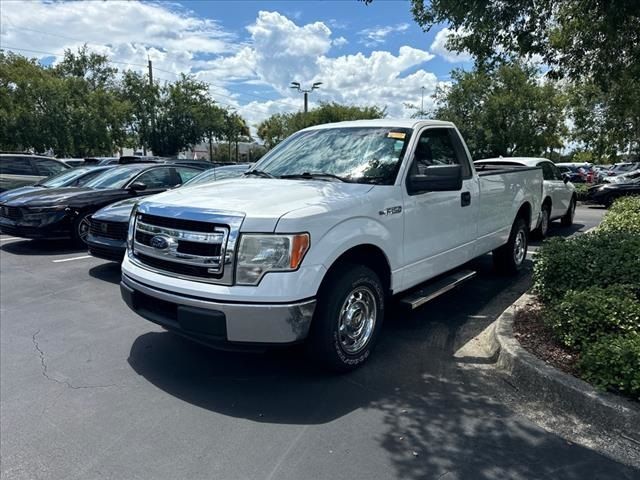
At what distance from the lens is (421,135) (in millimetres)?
4676

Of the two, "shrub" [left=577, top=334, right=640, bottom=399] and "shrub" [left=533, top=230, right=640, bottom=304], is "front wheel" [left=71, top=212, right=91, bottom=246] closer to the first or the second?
"shrub" [left=533, top=230, right=640, bottom=304]

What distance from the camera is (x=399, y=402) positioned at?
3.46 meters

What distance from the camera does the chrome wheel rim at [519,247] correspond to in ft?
22.7

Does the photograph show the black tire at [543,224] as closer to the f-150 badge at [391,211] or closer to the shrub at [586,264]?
the shrub at [586,264]

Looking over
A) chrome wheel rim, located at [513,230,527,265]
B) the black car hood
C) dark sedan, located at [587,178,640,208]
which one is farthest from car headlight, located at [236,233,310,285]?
dark sedan, located at [587,178,640,208]

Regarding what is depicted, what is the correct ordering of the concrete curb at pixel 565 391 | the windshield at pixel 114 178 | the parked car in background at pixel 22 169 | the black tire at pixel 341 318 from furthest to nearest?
the parked car in background at pixel 22 169, the windshield at pixel 114 178, the black tire at pixel 341 318, the concrete curb at pixel 565 391

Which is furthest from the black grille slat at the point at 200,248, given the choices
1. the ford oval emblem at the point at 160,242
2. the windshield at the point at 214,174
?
the windshield at the point at 214,174

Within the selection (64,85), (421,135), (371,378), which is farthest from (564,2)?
(64,85)

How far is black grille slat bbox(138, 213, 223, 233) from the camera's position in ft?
11.0

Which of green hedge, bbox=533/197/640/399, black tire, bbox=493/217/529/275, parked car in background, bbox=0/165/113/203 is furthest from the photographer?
parked car in background, bbox=0/165/113/203

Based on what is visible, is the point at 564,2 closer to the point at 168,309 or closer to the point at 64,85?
the point at 168,309

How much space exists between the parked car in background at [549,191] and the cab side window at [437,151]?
498cm

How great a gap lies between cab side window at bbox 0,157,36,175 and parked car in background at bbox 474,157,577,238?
11.4 meters

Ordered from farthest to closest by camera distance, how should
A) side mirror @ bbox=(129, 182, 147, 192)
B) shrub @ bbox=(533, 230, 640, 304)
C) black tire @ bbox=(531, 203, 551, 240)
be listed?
black tire @ bbox=(531, 203, 551, 240), side mirror @ bbox=(129, 182, 147, 192), shrub @ bbox=(533, 230, 640, 304)
